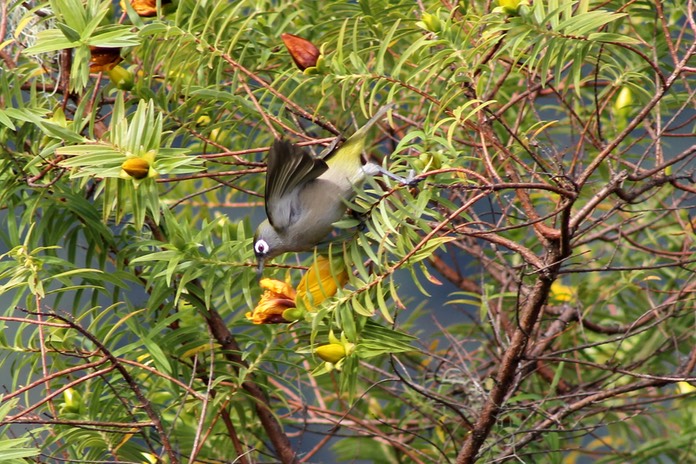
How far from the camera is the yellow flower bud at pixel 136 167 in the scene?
101 centimetres

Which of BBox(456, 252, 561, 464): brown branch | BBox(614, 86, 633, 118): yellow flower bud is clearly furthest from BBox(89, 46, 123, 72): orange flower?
BBox(614, 86, 633, 118): yellow flower bud

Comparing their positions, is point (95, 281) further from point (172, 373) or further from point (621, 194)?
point (621, 194)

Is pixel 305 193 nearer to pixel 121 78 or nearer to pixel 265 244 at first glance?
pixel 265 244

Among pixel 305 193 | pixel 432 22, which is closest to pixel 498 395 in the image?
pixel 305 193

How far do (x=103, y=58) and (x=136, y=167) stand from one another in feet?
0.78

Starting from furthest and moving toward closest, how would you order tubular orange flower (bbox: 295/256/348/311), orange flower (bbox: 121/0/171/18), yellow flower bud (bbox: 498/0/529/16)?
orange flower (bbox: 121/0/171/18)
tubular orange flower (bbox: 295/256/348/311)
yellow flower bud (bbox: 498/0/529/16)

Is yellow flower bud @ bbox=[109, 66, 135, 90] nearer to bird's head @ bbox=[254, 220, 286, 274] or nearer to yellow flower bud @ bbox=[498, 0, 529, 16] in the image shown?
bird's head @ bbox=[254, 220, 286, 274]

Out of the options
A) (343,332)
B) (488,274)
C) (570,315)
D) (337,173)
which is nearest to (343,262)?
(343,332)

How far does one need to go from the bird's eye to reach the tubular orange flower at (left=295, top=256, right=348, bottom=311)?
8cm

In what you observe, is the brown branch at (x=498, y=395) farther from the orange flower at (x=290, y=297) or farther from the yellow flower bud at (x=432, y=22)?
the yellow flower bud at (x=432, y=22)

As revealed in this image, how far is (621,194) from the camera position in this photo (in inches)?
41.2

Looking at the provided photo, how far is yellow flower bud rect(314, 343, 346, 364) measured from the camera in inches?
42.9

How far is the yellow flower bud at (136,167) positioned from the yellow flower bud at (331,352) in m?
0.29

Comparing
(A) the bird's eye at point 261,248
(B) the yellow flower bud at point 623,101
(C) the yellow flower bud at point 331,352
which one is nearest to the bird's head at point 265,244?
(A) the bird's eye at point 261,248
